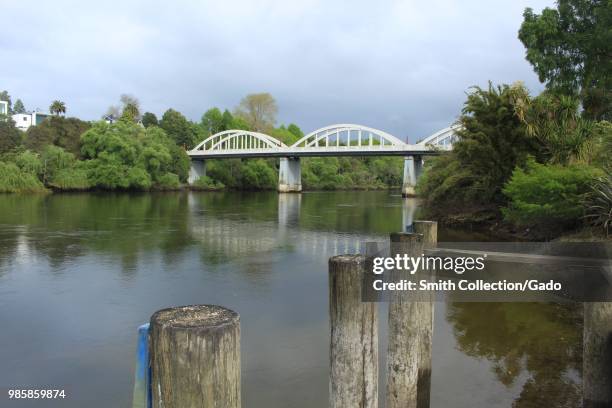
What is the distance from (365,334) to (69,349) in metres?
5.55

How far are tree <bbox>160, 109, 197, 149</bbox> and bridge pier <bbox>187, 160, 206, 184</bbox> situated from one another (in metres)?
4.56

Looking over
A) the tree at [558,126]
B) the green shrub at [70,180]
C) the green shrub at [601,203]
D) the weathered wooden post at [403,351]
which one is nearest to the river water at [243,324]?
the weathered wooden post at [403,351]

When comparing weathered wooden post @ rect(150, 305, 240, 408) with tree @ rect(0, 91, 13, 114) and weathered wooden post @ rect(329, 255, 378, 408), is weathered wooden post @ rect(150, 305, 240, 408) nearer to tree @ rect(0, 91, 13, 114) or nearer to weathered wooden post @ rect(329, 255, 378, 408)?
weathered wooden post @ rect(329, 255, 378, 408)

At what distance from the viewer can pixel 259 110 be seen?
317ft

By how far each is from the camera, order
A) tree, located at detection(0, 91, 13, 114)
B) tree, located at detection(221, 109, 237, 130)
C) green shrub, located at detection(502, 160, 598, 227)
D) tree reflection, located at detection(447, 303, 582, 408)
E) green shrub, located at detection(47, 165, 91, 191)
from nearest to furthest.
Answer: tree reflection, located at detection(447, 303, 582, 408) → green shrub, located at detection(502, 160, 598, 227) → green shrub, located at detection(47, 165, 91, 191) → tree, located at detection(221, 109, 237, 130) → tree, located at detection(0, 91, 13, 114)

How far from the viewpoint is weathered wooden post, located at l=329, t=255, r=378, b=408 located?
3.76 metres

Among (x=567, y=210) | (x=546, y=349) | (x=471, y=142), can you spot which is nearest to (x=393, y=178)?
(x=471, y=142)

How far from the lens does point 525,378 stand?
638 cm

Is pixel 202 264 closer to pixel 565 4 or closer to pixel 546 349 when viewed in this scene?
pixel 546 349

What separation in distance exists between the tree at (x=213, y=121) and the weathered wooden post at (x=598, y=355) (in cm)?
8778

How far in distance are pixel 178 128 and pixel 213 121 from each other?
1371 centimetres

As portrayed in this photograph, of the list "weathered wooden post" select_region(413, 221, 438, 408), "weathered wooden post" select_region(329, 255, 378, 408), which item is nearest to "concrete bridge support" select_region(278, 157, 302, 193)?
"weathered wooden post" select_region(413, 221, 438, 408)

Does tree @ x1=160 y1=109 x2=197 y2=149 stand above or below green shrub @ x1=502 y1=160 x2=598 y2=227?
above

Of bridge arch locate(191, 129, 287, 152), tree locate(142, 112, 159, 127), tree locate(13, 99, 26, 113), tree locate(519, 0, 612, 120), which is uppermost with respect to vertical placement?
tree locate(13, 99, 26, 113)
